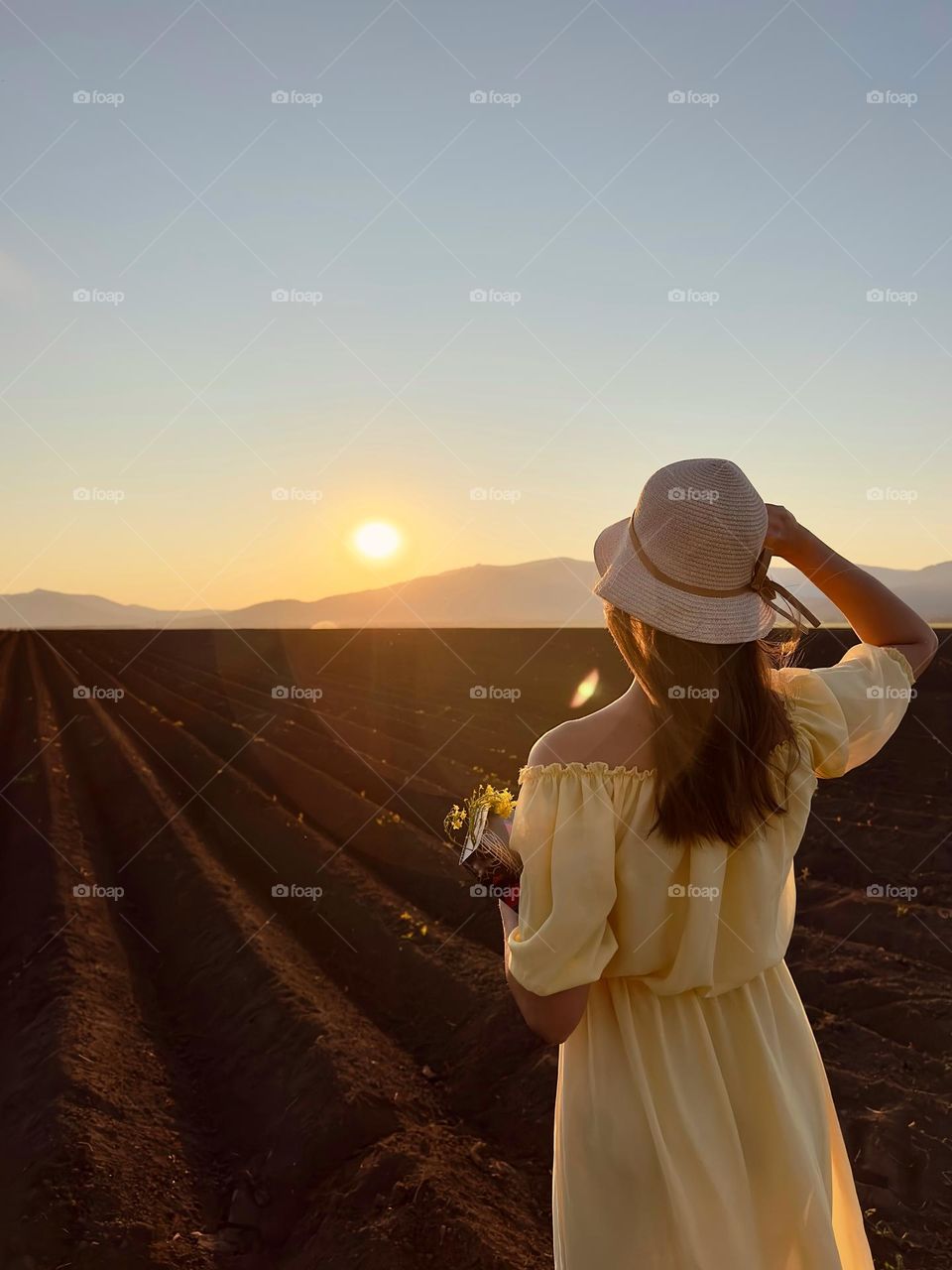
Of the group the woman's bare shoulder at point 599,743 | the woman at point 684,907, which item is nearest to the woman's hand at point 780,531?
the woman at point 684,907

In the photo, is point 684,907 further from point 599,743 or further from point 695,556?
point 695,556

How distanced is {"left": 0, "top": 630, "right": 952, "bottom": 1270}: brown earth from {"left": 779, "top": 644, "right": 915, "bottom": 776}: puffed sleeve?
2.79 metres

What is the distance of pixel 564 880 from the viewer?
5.00 feet

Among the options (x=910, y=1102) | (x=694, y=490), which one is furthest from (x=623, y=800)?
(x=910, y=1102)

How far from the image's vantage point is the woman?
1.57 meters

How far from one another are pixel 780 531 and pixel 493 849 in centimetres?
79

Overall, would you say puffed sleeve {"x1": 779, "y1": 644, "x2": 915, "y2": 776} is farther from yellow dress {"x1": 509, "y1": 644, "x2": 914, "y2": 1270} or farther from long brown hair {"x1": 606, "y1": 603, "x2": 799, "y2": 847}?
long brown hair {"x1": 606, "y1": 603, "x2": 799, "y2": 847}

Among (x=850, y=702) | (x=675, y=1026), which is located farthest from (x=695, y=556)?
(x=675, y=1026)

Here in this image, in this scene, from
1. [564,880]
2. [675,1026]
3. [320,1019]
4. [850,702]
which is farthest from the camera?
[320,1019]

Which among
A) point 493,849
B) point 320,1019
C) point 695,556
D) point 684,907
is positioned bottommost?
point 320,1019

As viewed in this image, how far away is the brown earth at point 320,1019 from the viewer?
3.92 metres

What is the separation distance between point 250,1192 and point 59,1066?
1.43 meters

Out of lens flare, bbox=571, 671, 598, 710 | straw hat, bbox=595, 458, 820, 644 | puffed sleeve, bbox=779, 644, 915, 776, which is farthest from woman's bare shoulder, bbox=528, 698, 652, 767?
lens flare, bbox=571, 671, 598, 710

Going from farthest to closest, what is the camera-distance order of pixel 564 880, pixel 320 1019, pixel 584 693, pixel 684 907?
1. pixel 584 693
2. pixel 320 1019
3. pixel 684 907
4. pixel 564 880
